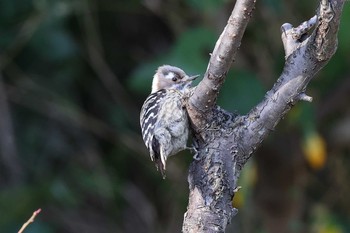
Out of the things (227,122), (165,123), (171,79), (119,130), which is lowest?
(227,122)

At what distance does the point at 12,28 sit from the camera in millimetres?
5598

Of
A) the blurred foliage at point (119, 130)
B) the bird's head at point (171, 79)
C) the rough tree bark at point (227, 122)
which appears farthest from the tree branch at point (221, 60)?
the blurred foliage at point (119, 130)

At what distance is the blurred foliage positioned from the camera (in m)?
5.47

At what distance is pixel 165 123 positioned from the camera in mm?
3182

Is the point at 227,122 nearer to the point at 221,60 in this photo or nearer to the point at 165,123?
the point at 221,60

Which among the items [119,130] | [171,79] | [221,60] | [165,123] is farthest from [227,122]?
[119,130]

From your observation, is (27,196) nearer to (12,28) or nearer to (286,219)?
(12,28)

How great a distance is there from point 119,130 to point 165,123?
9.89ft

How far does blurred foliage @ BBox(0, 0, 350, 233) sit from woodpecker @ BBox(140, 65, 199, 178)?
1.67 metres

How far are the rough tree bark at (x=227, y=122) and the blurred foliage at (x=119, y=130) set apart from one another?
245 centimetres

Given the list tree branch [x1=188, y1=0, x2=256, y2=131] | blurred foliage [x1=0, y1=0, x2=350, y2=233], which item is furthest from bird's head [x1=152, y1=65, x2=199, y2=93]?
blurred foliage [x1=0, y1=0, x2=350, y2=233]

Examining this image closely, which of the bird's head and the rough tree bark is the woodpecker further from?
the rough tree bark

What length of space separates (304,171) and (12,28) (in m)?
2.29

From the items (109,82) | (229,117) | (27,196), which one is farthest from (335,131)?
(229,117)
